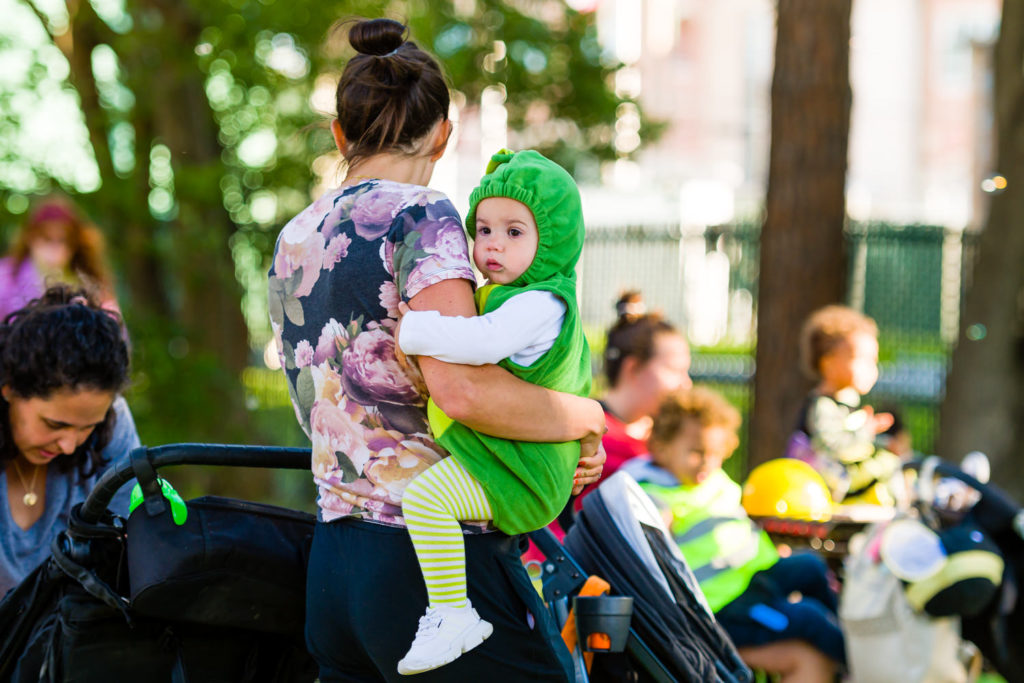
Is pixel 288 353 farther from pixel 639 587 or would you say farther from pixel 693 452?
pixel 693 452

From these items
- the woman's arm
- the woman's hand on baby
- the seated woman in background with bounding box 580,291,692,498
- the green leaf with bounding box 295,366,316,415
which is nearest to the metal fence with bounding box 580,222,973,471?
the seated woman in background with bounding box 580,291,692,498

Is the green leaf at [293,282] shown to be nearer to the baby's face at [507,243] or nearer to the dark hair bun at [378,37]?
the baby's face at [507,243]

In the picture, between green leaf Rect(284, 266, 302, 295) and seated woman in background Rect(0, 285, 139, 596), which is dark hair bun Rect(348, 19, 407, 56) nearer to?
green leaf Rect(284, 266, 302, 295)

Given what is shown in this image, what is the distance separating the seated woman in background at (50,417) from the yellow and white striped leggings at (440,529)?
3.80 ft

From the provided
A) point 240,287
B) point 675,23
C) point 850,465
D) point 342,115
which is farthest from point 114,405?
point 675,23

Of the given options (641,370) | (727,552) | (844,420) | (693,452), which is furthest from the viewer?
(844,420)

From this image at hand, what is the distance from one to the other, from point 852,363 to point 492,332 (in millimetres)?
3713

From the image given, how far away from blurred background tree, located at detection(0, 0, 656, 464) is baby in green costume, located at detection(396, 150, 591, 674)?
6600 mm

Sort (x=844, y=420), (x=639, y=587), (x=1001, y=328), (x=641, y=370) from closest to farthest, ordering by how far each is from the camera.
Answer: (x=639, y=587) → (x=641, y=370) → (x=844, y=420) → (x=1001, y=328)

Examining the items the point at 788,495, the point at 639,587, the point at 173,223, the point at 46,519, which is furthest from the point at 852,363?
the point at 173,223

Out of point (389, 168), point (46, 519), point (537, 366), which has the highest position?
point (389, 168)

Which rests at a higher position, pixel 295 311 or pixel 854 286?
pixel 295 311

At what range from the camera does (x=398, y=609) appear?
80.4 inches

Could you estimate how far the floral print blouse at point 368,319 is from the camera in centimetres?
202
